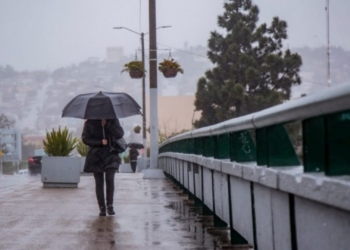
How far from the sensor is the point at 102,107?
1363 centimetres

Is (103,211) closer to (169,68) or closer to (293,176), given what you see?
(293,176)

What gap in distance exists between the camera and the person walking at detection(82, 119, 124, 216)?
43.3ft

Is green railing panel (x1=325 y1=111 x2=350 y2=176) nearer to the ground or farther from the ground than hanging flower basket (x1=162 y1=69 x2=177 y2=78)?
nearer to the ground

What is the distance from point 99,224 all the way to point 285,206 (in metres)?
6.23

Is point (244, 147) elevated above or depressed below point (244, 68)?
below

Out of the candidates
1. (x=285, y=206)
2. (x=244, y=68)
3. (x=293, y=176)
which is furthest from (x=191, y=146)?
(x=244, y=68)

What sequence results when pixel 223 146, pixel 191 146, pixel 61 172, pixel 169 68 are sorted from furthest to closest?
pixel 169 68 → pixel 61 172 → pixel 191 146 → pixel 223 146

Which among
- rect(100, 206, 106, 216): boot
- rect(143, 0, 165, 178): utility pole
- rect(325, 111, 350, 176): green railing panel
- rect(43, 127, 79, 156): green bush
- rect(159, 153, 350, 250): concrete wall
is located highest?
rect(143, 0, 165, 178): utility pole

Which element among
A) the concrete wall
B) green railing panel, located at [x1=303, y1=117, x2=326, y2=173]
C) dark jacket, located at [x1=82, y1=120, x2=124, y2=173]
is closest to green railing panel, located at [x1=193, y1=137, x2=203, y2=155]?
dark jacket, located at [x1=82, y1=120, x2=124, y2=173]

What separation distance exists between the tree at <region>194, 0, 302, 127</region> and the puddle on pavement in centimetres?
5003

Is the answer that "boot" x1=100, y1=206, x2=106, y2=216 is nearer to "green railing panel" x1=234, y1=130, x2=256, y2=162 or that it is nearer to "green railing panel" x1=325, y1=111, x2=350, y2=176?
"green railing panel" x1=234, y1=130, x2=256, y2=162

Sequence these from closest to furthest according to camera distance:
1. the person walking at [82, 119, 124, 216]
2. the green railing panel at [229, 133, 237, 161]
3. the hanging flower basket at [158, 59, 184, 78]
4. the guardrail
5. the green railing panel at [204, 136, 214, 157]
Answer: the guardrail < the green railing panel at [229, 133, 237, 161] < the green railing panel at [204, 136, 214, 157] < the person walking at [82, 119, 124, 216] < the hanging flower basket at [158, 59, 184, 78]

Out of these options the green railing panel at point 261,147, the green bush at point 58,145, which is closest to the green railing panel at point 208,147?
the green railing panel at point 261,147

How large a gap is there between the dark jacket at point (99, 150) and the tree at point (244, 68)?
50.8 m
